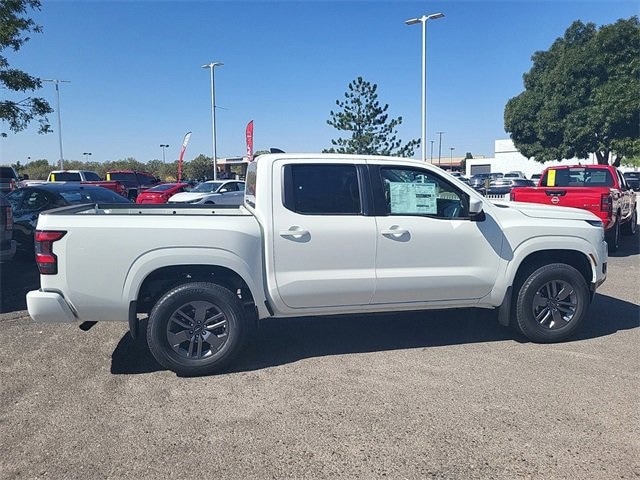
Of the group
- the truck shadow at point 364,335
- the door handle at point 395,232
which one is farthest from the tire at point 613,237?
the door handle at point 395,232

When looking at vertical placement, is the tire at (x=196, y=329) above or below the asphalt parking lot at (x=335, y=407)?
above

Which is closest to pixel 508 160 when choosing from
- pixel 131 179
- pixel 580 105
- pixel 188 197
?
pixel 580 105

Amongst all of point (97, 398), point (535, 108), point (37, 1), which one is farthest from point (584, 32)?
point (97, 398)

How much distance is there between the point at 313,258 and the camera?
4.54 meters

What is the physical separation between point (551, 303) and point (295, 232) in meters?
2.72

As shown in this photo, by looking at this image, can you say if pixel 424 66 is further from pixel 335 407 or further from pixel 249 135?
pixel 335 407

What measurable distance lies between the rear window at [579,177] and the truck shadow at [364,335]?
5557 millimetres

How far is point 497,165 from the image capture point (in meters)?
70.5

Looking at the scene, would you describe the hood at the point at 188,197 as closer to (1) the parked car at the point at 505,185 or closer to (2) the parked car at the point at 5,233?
(2) the parked car at the point at 5,233

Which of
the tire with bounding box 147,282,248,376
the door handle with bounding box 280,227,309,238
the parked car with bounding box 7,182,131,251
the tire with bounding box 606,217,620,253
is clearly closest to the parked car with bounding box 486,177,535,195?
the tire with bounding box 606,217,620,253

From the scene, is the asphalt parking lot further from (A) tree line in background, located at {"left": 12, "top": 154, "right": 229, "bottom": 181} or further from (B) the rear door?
(A) tree line in background, located at {"left": 12, "top": 154, "right": 229, "bottom": 181}

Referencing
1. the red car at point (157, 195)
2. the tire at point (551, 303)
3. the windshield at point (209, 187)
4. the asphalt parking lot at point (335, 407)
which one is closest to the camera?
the asphalt parking lot at point (335, 407)

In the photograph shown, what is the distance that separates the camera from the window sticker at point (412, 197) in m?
4.84

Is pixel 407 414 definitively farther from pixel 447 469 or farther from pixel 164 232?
pixel 164 232
